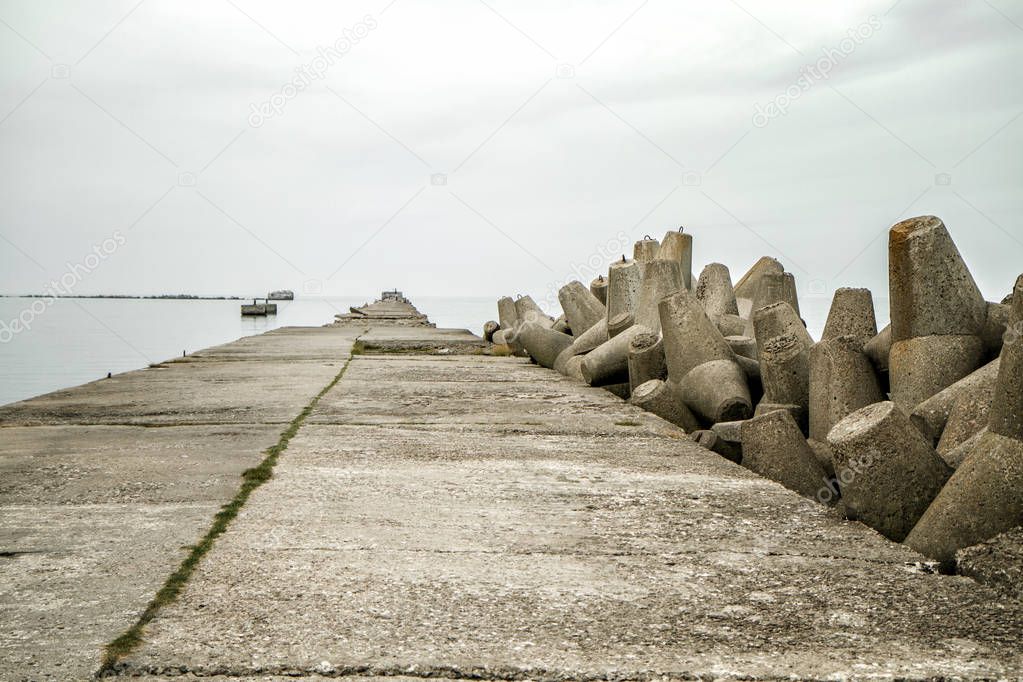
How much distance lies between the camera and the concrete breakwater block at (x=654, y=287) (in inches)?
328

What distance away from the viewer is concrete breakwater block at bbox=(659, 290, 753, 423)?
591 cm

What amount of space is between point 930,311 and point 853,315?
38.7 inches

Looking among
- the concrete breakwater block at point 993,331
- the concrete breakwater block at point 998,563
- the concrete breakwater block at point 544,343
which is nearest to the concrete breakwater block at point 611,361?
the concrete breakwater block at point 544,343

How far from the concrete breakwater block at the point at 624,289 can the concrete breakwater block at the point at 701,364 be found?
92.9 inches

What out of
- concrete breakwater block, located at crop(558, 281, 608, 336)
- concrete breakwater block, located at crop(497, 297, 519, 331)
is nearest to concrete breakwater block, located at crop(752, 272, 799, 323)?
concrete breakwater block, located at crop(558, 281, 608, 336)

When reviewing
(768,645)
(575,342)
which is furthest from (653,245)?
(768,645)

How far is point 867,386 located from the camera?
5.23 m

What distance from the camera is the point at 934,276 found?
506 centimetres

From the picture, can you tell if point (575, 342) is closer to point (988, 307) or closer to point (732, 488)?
point (988, 307)

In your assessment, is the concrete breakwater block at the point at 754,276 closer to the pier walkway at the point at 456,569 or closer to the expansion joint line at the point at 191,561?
the pier walkway at the point at 456,569

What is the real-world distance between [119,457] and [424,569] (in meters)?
2.25

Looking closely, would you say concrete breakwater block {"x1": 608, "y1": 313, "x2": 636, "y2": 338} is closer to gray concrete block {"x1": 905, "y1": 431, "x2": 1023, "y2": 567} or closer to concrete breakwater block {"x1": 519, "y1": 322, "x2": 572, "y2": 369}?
concrete breakwater block {"x1": 519, "y1": 322, "x2": 572, "y2": 369}

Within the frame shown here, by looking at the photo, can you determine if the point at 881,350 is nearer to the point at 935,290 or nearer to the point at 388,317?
the point at 935,290

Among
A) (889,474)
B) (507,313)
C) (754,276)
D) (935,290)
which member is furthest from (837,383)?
(507,313)
